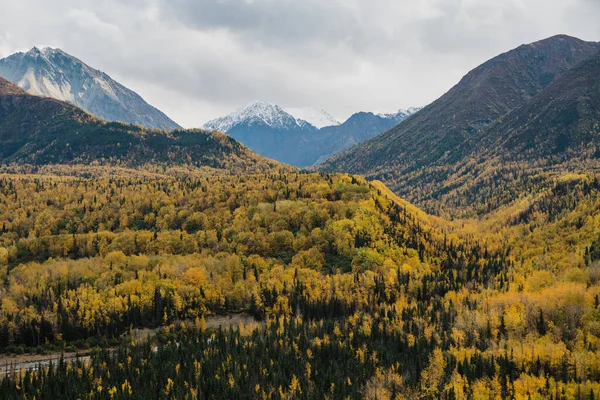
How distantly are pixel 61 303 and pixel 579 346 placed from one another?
19826 centimetres

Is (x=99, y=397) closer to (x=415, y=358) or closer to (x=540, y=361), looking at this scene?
(x=415, y=358)

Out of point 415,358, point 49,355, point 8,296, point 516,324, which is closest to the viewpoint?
point 415,358

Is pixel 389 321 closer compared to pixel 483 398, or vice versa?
pixel 483 398

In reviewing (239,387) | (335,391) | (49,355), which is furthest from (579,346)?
(49,355)

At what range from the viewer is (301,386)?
5251 inches

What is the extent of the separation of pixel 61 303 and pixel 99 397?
6857cm

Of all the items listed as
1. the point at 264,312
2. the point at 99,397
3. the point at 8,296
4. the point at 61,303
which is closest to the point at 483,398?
the point at 264,312

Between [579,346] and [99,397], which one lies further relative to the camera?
[579,346]

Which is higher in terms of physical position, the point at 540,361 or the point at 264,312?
the point at 264,312

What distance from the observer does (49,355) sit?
160 m

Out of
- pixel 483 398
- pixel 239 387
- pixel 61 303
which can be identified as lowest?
pixel 483 398

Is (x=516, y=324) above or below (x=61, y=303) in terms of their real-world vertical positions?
below

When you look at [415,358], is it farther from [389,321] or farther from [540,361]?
[540,361]

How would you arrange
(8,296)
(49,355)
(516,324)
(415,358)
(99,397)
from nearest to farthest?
(99,397) → (415,358) → (49,355) → (516,324) → (8,296)
